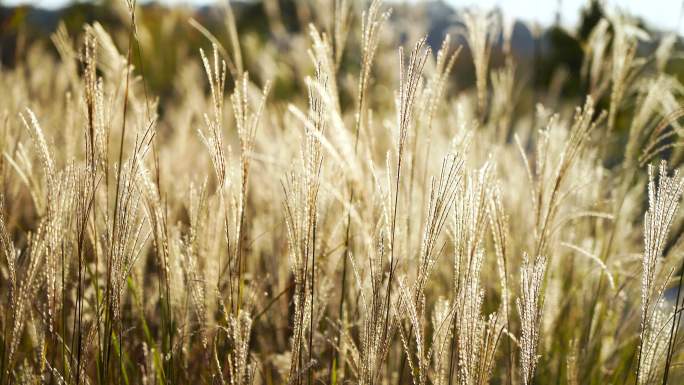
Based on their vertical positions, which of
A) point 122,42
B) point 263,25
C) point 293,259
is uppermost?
point 263,25

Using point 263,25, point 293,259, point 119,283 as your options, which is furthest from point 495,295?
point 263,25

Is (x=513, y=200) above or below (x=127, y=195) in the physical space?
above

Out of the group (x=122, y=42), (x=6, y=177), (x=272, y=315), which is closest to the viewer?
(x=6, y=177)

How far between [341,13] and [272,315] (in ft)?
3.22

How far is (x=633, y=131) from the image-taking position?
1786 millimetres

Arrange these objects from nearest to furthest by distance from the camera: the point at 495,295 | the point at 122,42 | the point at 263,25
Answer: the point at 495,295 < the point at 122,42 < the point at 263,25

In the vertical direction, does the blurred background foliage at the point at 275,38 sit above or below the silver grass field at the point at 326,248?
above

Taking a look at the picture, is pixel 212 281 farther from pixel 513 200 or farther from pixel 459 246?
pixel 513 200

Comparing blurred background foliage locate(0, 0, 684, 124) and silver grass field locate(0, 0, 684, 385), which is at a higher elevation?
blurred background foliage locate(0, 0, 684, 124)

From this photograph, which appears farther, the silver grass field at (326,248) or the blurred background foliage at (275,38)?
the blurred background foliage at (275,38)

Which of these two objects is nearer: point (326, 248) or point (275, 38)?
point (326, 248)

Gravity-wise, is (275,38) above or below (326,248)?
above

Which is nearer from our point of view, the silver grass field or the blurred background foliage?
the silver grass field

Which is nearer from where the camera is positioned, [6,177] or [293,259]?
[293,259]
